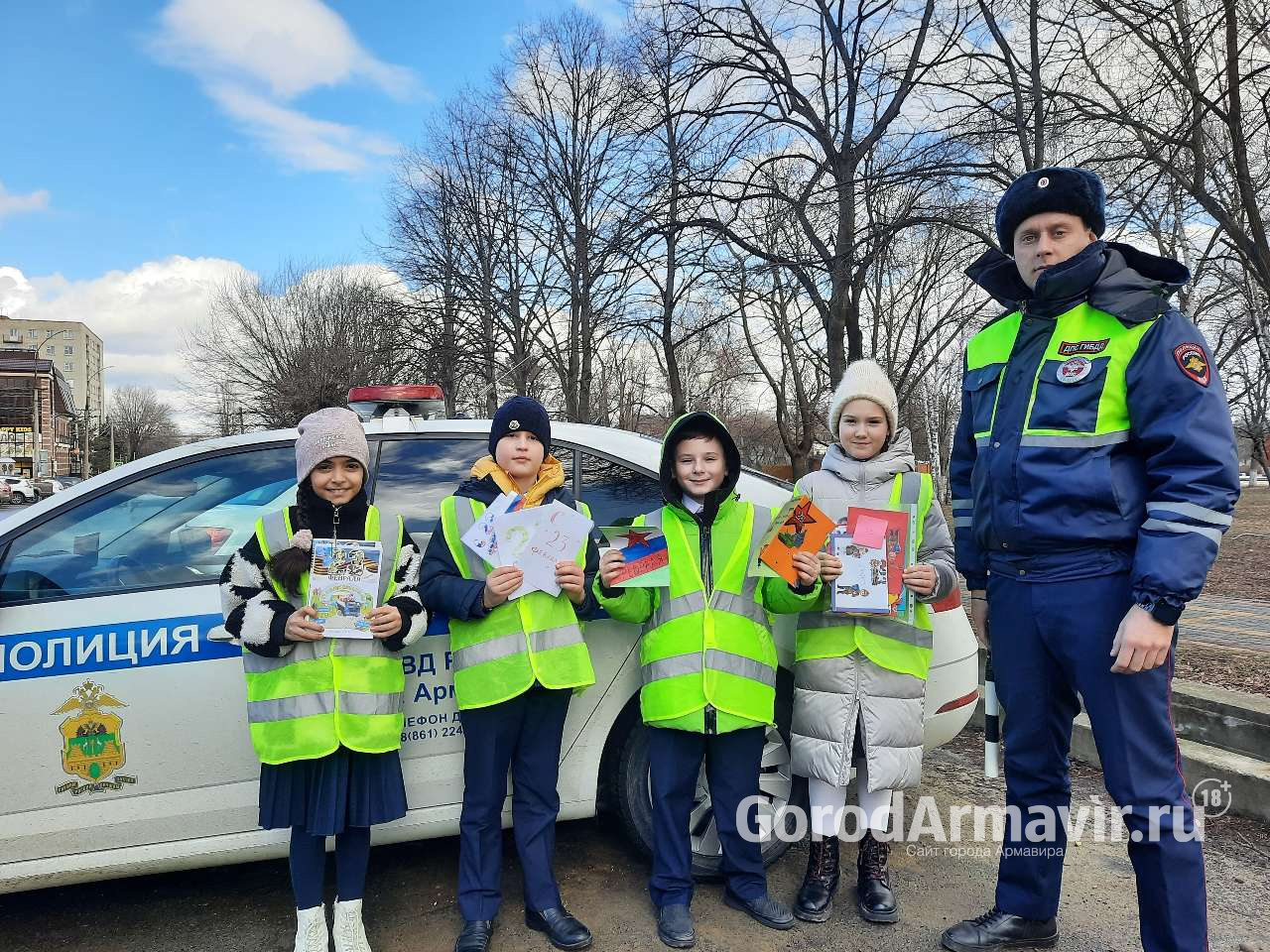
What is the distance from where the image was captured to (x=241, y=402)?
35156 millimetres

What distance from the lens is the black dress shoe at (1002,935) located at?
2.57 metres

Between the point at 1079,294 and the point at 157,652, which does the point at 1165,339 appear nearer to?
the point at 1079,294

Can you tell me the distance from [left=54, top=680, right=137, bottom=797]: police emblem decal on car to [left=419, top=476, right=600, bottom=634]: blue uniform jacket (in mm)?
998

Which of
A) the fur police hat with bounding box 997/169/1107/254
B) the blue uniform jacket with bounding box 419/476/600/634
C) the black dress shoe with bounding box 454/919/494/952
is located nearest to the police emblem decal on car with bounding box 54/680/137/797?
the blue uniform jacket with bounding box 419/476/600/634

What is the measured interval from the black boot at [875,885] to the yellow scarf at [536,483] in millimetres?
1633

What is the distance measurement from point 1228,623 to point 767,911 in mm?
5855

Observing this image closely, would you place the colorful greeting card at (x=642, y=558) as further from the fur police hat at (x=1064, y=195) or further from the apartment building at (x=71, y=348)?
the apartment building at (x=71, y=348)

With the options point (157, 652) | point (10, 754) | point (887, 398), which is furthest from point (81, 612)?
point (887, 398)

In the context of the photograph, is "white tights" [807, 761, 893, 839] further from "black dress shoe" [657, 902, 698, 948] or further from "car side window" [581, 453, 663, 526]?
"car side window" [581, 453, 663, 526]

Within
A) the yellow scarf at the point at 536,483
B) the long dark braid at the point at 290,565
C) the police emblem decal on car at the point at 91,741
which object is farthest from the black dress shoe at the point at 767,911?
the police emblem decal on car at the point at 91,741

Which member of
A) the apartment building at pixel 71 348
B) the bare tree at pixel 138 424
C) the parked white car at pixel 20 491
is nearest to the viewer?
the parked white car at pixel 20 491

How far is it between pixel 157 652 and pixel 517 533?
47.1 inches

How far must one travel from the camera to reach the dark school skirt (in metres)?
2.41

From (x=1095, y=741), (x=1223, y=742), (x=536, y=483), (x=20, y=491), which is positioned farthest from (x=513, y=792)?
(x=20, y=491)
